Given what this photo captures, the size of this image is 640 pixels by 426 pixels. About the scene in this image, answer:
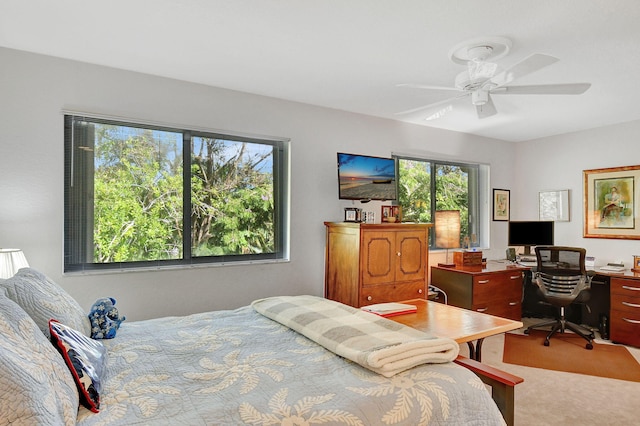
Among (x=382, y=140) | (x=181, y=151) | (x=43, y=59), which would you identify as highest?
(x=43, y=59)

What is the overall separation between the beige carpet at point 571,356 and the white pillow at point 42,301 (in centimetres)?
339

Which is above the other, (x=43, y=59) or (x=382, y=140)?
(x=43, y=59)

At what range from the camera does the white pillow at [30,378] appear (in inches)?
34.7

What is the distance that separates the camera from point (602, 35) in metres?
2.26

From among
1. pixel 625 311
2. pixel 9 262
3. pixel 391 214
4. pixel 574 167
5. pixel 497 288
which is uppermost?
pixel 574 167

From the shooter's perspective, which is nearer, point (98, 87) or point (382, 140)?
point (98, 87)

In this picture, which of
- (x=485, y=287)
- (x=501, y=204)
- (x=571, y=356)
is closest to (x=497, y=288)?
(x=485, y=287)

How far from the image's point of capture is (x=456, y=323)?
7.22ft

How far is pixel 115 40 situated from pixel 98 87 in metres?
0.55

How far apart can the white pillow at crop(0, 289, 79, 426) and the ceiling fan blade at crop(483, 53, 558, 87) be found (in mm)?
2571

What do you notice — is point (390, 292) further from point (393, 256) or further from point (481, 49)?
point (481, 49)

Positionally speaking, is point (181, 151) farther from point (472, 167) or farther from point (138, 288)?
point (472, 167)

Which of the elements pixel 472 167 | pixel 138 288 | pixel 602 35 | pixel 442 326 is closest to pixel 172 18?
pixel 138 288

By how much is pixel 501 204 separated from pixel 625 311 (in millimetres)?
1987
